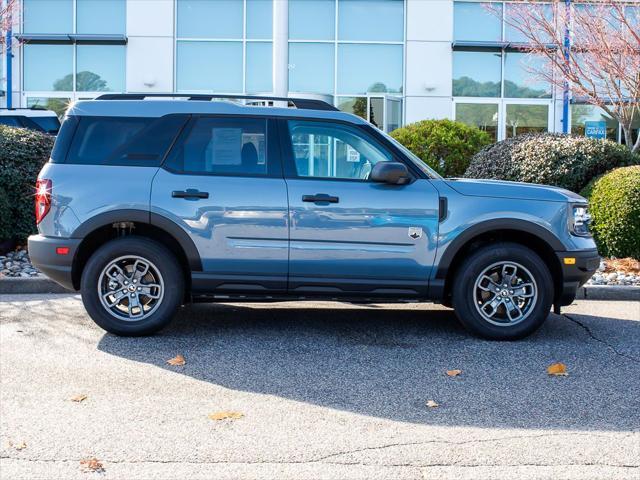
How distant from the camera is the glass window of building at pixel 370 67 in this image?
24.5m

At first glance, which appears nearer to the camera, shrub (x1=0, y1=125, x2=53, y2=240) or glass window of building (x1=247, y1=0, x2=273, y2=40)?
shrub (x1=0, y1=125, x2=53, y2=240)

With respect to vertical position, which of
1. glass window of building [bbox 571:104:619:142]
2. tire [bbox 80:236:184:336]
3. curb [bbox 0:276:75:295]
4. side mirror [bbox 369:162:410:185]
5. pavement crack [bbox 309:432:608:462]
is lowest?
pavement crack [bbox 309:432:608:462]

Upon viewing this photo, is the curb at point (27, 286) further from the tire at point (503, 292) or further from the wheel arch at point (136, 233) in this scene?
the tire at point (503, 292)

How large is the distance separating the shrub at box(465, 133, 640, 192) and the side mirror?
5.18 m

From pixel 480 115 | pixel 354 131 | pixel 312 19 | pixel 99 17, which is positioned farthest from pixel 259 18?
pixel 354 131

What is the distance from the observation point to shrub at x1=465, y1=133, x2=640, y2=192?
11492 millimetres

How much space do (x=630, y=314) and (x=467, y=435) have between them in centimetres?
456

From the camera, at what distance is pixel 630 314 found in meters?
8.64

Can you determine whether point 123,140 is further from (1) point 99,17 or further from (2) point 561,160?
(1) point 99,17

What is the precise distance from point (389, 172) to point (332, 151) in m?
Result: 0.59

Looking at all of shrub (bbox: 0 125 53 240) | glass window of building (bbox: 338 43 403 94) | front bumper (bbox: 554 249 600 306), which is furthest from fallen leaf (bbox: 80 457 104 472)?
glass window of building (bbox: 338 43 403 94)

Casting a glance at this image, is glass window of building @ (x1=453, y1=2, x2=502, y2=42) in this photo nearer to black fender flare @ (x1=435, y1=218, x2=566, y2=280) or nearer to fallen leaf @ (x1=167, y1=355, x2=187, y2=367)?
black fender flare @ (x1=435, y1=218, x2=566, y2=280)

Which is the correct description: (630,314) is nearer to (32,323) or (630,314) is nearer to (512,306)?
(512,306)

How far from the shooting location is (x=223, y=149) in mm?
7055
